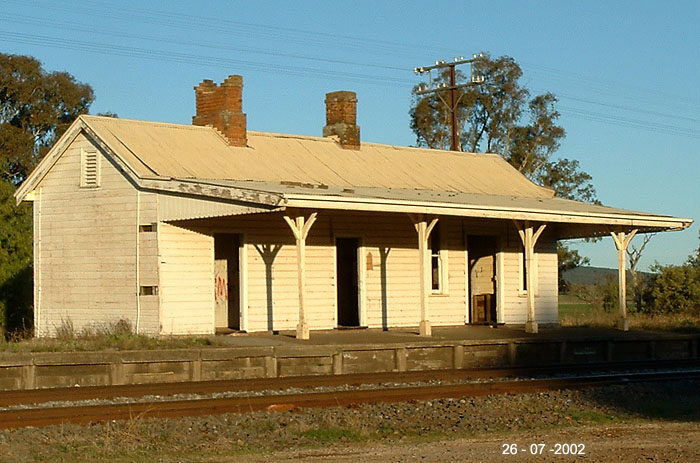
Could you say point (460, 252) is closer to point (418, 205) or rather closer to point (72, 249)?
point (418, 205)

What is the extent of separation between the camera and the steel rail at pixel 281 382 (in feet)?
45.0

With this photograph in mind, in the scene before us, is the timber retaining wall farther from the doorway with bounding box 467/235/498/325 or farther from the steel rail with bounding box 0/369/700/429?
the doorway with bounding box 467/235/498/325

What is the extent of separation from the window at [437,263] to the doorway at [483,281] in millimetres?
1489

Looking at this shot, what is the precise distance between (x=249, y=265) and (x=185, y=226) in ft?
5.35

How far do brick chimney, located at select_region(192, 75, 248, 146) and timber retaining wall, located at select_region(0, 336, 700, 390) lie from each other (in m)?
7.22

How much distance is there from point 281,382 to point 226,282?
7.35m

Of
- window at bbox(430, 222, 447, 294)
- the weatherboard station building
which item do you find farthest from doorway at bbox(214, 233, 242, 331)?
window at bbox(430, 222, 447, 294)

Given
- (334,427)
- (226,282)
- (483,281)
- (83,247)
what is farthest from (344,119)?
(334,427)

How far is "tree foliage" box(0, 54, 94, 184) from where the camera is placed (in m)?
46.1

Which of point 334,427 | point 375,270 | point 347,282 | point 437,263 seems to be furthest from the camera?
point 437,263

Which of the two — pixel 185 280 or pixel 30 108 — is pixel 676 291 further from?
pixel 30 108

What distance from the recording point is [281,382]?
51.9ft

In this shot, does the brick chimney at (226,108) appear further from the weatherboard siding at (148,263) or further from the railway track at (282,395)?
the railway track at (282,395)

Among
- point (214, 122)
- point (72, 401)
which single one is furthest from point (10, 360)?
point (214, 122)
